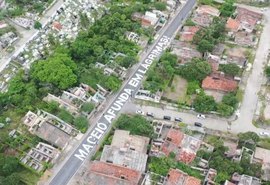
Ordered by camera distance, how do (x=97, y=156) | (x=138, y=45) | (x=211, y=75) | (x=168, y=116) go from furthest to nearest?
(x=138, y=45) < (x=211, y=75) < (x=168, y=116) < (x=97, y=156)

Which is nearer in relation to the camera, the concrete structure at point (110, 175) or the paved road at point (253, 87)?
the concrete structure at point (110, 175)

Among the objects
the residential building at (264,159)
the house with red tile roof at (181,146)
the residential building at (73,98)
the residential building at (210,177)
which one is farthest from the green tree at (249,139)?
the residential building at (73,98)

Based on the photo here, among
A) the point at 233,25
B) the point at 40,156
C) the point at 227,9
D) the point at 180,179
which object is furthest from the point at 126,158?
the point at 227,9

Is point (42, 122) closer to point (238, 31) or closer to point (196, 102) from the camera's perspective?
point (196, 102)

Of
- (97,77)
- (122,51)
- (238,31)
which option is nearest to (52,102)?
(97,77)

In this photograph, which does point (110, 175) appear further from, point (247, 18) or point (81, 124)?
point (247, 18)

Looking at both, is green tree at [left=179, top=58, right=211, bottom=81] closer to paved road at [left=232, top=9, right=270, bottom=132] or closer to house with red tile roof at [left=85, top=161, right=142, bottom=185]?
paved road at [left=232, top=9, right=270, bottom=132]

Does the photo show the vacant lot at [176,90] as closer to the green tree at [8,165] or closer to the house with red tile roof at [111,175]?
the house with red tile roof at [111,175]
